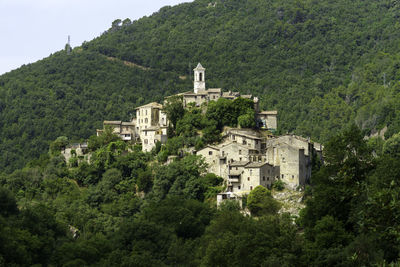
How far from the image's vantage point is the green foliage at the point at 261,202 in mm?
79062

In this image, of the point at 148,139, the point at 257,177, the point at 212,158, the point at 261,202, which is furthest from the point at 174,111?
the point at 261,202

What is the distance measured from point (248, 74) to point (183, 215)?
86575 mm

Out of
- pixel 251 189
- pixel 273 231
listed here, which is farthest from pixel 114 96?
pixel 273 231

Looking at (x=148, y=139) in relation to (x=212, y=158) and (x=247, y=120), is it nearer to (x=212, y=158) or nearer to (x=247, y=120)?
(x=212, y=158)

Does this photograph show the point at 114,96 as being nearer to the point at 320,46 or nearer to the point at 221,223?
the point at 320,46

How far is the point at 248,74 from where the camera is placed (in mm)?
163375

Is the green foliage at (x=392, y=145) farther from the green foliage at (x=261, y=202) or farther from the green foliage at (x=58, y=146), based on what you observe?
the green foliage at (x=58, y=146)

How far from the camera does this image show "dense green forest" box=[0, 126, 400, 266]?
5945 centimetres

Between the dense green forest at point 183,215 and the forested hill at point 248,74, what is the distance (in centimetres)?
3357

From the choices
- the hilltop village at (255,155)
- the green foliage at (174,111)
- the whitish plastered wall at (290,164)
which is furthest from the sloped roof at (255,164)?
the green foliage at (174,111)

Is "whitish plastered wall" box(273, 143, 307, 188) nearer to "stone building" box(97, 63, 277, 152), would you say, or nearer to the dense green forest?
the dense green forest

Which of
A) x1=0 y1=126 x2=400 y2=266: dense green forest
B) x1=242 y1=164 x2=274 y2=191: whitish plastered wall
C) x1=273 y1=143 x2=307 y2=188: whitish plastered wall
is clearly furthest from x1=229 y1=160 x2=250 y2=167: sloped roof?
x1=0 y1=126 x2=400 y2=266: dense green forest

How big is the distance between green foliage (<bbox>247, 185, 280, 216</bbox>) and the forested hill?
41.0m

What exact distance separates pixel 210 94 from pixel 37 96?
196 ft
